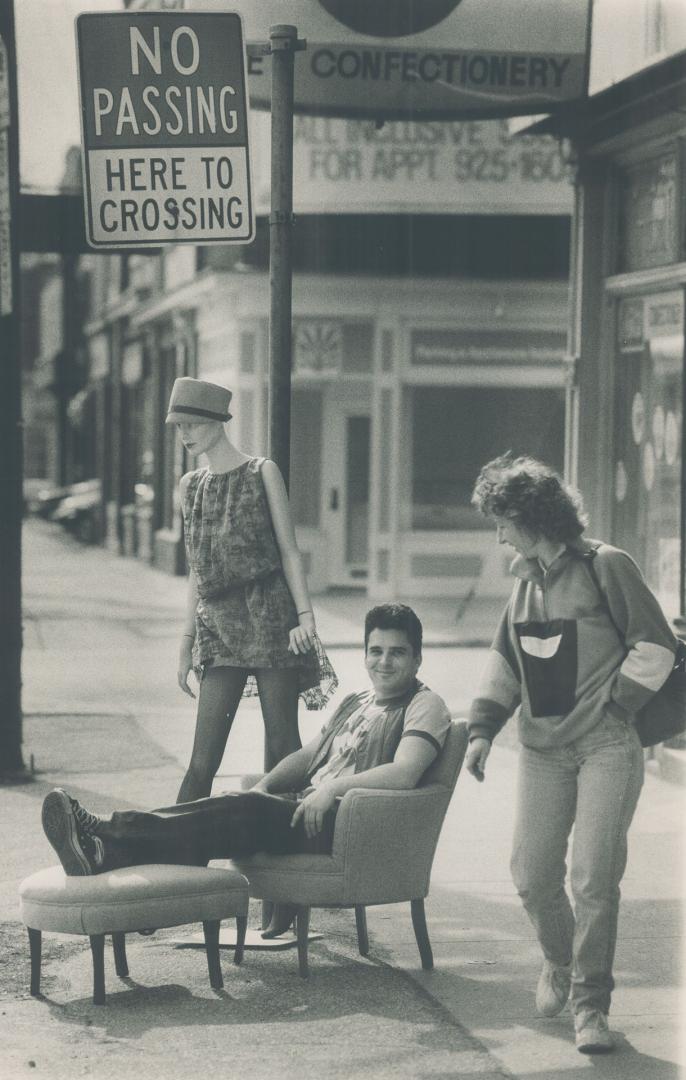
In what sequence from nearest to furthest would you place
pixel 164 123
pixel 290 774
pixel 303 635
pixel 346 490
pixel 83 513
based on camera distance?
pixel 290 774 → pixel 303 635 → pixel 164 123 → pixel 346 490 → pixel 83 513

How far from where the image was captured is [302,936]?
5.39 meters

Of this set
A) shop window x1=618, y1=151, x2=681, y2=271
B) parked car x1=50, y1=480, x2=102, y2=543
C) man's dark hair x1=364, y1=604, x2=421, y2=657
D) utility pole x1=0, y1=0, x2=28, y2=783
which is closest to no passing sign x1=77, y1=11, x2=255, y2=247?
man's dark hair x1=364, y1=604, x2=421, y2=657

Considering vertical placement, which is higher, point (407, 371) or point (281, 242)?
point (281, 242)

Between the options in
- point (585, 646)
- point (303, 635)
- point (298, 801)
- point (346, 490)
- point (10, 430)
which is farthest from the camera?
point (346, 490)

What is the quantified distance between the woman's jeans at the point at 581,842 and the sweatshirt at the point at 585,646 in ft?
0.24

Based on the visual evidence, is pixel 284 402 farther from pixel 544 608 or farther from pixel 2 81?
pixel 2 81

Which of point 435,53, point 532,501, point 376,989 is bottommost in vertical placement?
point 376,989

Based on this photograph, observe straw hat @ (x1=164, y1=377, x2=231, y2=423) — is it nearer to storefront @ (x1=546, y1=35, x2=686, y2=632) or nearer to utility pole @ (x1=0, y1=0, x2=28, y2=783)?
utility pole @ (x1=0, y1=0, x2=28, y2=783)

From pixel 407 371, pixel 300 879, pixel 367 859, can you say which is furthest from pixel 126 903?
pixel 407 371

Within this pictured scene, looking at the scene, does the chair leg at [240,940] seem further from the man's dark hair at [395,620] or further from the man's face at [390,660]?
the man's dark hair at [395,620]

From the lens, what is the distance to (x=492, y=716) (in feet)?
16.4

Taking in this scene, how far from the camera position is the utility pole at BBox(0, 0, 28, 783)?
888 centimetres

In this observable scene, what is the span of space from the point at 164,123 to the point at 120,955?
9.38ft

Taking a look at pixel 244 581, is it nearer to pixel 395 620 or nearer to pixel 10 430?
pixel 395 620
